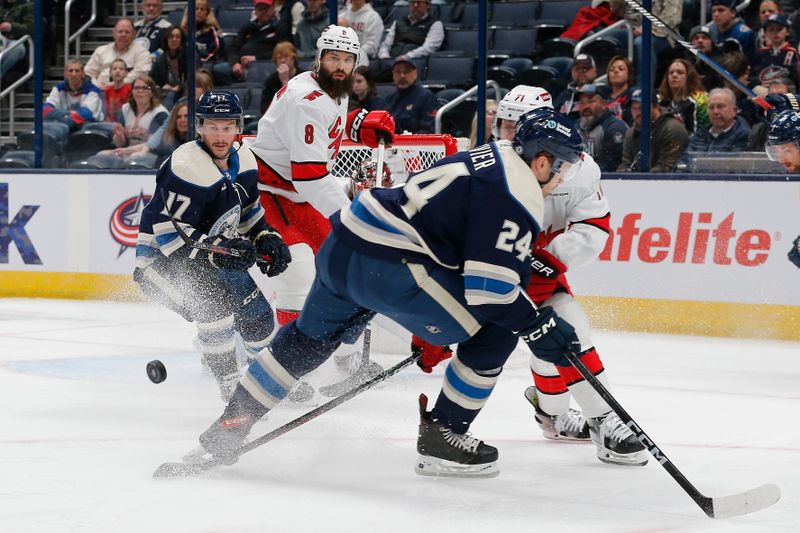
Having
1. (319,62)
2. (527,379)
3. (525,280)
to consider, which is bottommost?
(527,379)

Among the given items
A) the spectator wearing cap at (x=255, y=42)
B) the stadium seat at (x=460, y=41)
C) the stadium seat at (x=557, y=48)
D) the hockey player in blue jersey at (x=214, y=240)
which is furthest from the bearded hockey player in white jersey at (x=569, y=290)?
the spectator wearing cap at (x=255, y=42)

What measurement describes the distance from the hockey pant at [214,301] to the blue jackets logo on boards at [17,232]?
394 cm

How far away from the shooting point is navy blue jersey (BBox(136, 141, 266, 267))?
12.4 feet

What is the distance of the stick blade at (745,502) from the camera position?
106 inches

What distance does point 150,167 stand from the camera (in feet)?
24.6

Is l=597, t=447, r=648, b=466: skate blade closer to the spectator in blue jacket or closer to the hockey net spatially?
the hockey net

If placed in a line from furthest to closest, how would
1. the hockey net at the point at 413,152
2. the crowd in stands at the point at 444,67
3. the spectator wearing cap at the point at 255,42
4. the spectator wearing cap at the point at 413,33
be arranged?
the spectator wearing cap at the point at 255,42 → the spectator wearing cap at the point at 413,33 → the crowd in stands at the point at 444,67 → the hockey net at the point at 413,152

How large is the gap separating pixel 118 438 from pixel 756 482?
1723 millimetres

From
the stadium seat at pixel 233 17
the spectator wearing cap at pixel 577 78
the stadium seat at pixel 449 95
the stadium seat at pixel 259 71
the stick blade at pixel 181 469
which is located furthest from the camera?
the stadium seat at pixel 233 17

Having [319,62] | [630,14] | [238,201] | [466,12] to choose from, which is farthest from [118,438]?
[466,12]

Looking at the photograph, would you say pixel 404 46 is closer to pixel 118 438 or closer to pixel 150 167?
pixel 150 167

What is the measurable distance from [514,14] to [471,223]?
18.0 ft

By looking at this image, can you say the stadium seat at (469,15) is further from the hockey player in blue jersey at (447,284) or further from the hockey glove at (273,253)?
the hockey player in blue jersey at (447,284)

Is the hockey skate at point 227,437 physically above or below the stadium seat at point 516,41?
below
